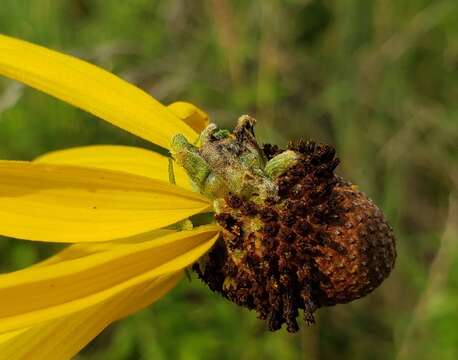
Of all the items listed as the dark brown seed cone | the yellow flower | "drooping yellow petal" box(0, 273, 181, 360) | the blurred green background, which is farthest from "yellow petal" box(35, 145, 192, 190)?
the blurred green background

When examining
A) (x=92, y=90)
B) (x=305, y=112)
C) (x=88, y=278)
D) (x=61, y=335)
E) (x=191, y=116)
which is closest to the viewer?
(x=88, y=278)

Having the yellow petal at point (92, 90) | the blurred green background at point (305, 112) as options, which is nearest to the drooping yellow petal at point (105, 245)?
the yellow petal at point (92, 90)

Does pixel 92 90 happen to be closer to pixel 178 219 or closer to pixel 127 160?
pixel 127 160

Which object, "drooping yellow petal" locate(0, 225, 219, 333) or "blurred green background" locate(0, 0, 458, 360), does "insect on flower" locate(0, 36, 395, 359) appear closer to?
"drooping yellow petal" locate(0, 225, 219, 333)

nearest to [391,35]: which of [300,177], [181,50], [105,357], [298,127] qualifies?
[298,127]

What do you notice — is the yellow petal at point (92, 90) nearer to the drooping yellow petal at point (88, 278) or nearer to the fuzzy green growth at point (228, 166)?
the fuzzy green growth at point (228, 166)

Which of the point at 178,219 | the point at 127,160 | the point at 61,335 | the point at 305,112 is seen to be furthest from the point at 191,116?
the point at 305,112

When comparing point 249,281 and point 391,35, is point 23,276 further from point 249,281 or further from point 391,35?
point 391,35
